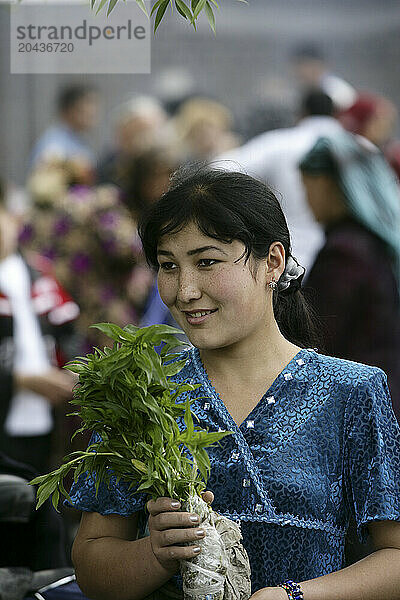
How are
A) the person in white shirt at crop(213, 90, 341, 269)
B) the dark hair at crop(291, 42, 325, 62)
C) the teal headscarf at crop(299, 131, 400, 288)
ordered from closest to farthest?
the teal headscarf at crop(299, 131, 400, 288) < the person in white shirt at crop(213, 90, 341, 269) < the dark hair at crop(291, 42, 325, 62)

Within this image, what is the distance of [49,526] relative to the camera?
8.39 feet

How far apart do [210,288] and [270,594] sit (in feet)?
1.58

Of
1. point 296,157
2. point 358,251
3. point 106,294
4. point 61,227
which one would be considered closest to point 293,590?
point 358,251

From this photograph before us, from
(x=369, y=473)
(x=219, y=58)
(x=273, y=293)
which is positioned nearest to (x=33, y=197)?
(x=219, y=58)

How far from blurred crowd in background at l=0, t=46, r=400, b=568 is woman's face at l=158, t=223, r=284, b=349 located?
55.9 inches

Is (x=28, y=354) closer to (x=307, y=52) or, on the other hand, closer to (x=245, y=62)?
(x=245, y=62)

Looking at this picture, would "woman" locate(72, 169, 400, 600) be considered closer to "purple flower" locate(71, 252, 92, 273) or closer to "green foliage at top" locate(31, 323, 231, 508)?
"green foliage at top" locate(31, 323, 231, 508)

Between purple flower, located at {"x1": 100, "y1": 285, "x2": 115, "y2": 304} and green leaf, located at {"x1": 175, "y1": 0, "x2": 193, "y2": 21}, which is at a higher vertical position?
green leaf, located at {"x1": 175, "y1": 0, "x2": 193, "y2": 21}

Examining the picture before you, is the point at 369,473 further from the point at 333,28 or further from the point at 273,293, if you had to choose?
the point at 333,28

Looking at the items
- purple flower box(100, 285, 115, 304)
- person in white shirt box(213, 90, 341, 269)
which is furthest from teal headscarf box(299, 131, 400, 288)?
purple flower box(100, 285, 115, 304)

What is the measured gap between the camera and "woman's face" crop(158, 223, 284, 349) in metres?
1.63

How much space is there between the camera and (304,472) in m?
1.64

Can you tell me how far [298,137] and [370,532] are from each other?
2.48 meters

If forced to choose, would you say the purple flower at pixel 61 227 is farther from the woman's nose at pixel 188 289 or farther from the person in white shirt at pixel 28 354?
the woman's nose at pixel 188 289
